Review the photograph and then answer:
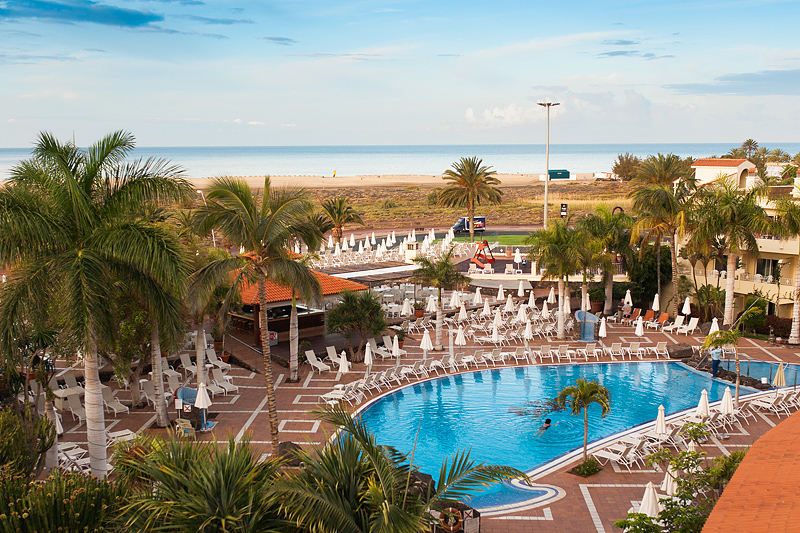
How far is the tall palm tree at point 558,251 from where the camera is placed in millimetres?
25547

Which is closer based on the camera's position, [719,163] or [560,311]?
[560,311]

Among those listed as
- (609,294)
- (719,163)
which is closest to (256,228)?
(609,294)

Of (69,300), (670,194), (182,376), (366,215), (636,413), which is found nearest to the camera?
(69,300)

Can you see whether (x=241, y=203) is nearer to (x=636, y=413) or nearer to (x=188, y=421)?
(x=188, y=421)

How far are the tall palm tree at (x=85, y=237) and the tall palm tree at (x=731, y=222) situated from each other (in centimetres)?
2179

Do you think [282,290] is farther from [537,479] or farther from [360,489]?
[360,489]

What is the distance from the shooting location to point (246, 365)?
23.5 m

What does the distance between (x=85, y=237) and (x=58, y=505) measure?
17.8 ft

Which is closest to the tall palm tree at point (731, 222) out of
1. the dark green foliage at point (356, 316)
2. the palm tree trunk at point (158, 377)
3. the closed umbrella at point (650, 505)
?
the dark green foliage at point (356, 316)

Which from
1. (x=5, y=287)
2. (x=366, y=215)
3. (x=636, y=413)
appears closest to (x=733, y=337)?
(x=636, y=413)

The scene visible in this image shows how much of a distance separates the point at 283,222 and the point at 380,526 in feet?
29.6

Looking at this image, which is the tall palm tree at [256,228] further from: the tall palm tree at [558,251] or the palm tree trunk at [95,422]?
the tall palm tree at [558,251]

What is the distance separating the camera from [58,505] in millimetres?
8617

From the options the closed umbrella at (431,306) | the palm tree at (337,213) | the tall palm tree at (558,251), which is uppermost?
the palm tree at (337,213)
